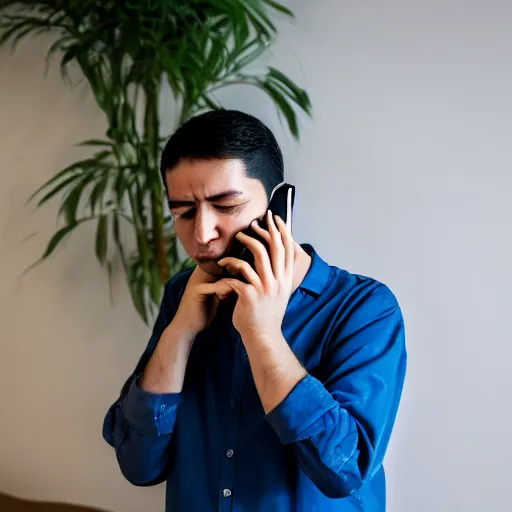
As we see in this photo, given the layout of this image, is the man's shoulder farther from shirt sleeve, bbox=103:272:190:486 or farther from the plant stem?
the plant stem

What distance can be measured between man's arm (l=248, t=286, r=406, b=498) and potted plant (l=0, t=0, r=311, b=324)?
0.54 metres

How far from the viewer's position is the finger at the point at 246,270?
78 centimetres

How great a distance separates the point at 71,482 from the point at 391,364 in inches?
44.5

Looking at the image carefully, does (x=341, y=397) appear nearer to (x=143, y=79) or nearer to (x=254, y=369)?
(x=254, y=369)

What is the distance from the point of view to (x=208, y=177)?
0.82 meters

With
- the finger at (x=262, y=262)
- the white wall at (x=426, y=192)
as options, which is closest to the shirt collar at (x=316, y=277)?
the finger at (x=262, y=262)

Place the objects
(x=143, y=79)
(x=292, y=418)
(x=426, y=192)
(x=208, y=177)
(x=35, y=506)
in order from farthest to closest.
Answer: (x=35, y=506), (x=143, y=79), (x=426, y=192), (x=208, y=177), (x=292, y=418)

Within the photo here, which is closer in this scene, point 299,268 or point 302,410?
point 302,410

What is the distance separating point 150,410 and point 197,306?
16cm

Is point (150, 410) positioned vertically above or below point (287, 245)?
below

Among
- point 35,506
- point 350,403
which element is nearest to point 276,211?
point 350,403

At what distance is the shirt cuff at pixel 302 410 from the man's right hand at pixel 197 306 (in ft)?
0.64

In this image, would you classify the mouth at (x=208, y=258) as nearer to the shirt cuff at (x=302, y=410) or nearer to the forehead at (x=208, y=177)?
the forehead at (x=208, y=177)

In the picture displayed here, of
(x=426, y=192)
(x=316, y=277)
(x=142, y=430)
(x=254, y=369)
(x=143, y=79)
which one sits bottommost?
(x=142, y=430)
